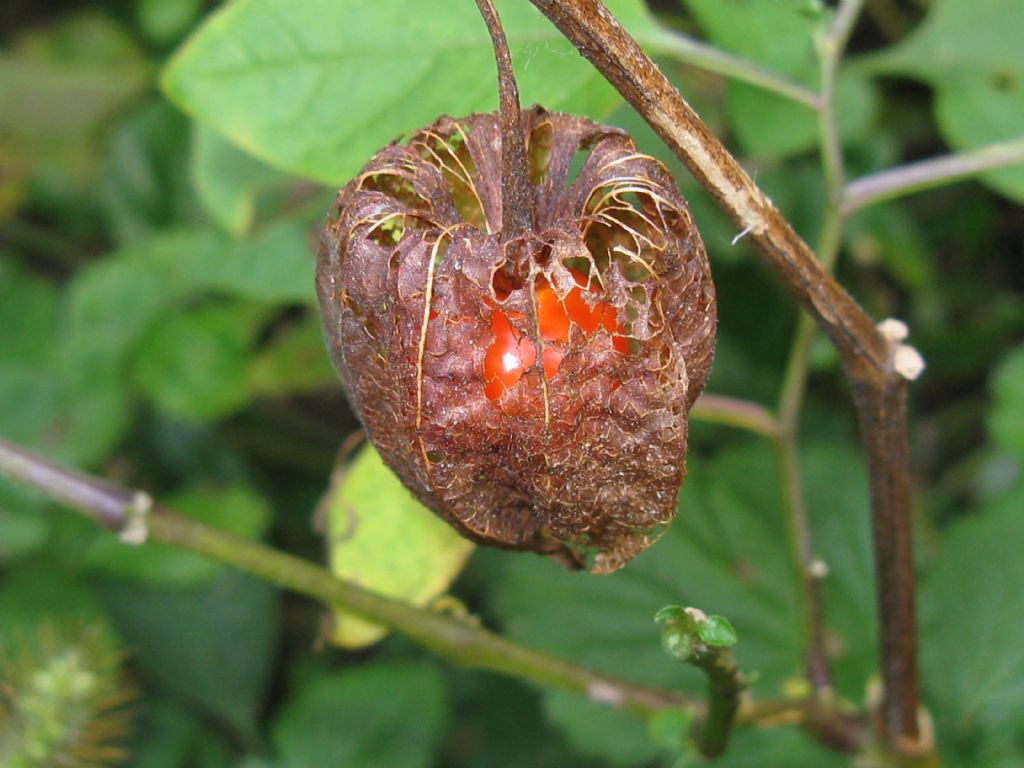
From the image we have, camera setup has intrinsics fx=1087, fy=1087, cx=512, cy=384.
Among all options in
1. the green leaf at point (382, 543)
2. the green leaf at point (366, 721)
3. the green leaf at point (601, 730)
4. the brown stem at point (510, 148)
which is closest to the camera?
the brown stem at point (510, 148)

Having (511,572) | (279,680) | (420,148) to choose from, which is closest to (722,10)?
(420,148)

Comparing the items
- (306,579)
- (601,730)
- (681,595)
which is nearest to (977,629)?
(681,595)

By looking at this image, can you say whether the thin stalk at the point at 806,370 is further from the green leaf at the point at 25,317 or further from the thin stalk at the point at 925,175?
the green leaf at the point at 25,317

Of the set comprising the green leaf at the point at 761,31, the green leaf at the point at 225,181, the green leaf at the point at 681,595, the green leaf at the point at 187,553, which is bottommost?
the green leaf at the point at 187,553

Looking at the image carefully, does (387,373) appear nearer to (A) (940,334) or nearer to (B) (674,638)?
(B) (674,638)

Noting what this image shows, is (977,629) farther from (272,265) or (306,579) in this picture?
(272,265)

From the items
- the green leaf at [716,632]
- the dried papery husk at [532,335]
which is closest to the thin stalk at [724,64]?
the dried papery husk at [532,335]

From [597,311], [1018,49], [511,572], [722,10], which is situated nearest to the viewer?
[597,311]

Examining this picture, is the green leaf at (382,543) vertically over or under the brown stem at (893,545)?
under
